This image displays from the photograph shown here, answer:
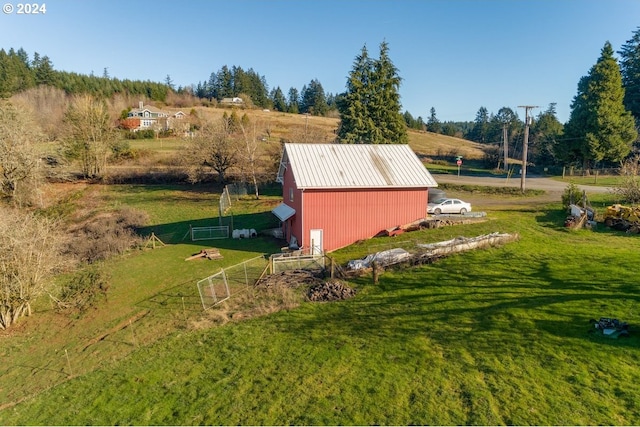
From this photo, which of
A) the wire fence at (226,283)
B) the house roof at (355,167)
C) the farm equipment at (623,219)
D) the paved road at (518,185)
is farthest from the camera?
the paved road at (518,185)

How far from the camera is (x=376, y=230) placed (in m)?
26.4

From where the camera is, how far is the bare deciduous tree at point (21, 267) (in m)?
17.4

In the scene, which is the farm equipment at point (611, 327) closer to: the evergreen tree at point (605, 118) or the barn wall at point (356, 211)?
the barn wall at point (356, 211)

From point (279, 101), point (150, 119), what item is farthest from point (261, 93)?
point (150, 119)

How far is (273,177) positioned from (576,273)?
36.1m

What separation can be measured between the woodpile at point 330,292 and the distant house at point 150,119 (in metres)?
75.3

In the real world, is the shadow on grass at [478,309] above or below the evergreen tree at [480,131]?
below

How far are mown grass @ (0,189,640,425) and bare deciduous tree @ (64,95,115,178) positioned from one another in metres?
42.1

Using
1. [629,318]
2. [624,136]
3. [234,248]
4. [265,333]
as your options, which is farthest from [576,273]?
[624,136]

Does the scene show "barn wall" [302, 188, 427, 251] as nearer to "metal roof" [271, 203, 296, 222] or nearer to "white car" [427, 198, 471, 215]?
"metal roof" [271, 203, 296, 222]

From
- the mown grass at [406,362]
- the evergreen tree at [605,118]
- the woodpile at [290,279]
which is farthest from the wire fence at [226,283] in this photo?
the evergreen tree at [605,118]

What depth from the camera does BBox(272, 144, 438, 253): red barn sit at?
983 inches

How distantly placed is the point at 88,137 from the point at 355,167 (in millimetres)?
42310

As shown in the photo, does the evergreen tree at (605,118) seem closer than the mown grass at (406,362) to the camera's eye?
No
